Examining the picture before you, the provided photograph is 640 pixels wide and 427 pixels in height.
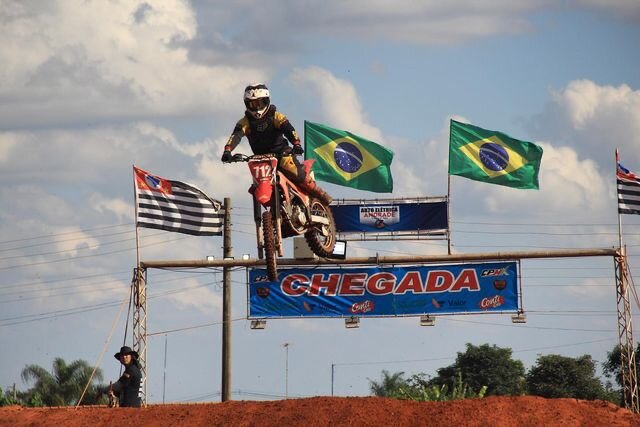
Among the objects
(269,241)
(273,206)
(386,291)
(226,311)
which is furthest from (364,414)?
(226,311)

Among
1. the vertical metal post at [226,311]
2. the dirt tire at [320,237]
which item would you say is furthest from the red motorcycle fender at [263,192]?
the vertical metal post at [226,311]

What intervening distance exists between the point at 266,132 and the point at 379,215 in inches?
494

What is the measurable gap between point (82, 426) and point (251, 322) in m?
13.5

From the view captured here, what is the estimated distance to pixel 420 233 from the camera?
3669 cm

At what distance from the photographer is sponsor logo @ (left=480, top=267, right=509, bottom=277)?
35.5 m

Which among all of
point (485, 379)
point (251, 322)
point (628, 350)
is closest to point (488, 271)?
point (628, 350)

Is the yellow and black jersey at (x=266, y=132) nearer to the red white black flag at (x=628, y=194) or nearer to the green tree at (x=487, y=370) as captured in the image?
the red white black flag at (x=628, y=194)

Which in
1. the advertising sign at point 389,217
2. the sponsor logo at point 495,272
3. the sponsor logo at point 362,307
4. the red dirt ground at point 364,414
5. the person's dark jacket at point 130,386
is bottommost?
the red dirt ground at point 364,414

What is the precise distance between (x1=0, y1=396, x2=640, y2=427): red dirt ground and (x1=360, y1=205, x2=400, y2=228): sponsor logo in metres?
13.4

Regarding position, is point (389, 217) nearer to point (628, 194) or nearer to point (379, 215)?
point (379, 215)

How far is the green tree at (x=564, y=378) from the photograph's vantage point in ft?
164

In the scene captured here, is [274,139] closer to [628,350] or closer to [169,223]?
[169,223]

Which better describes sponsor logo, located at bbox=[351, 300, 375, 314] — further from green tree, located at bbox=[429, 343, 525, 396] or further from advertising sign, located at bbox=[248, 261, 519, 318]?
green tree, located at bbox=[429, 343, 525, 396]

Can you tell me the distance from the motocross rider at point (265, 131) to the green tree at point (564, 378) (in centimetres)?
2829
